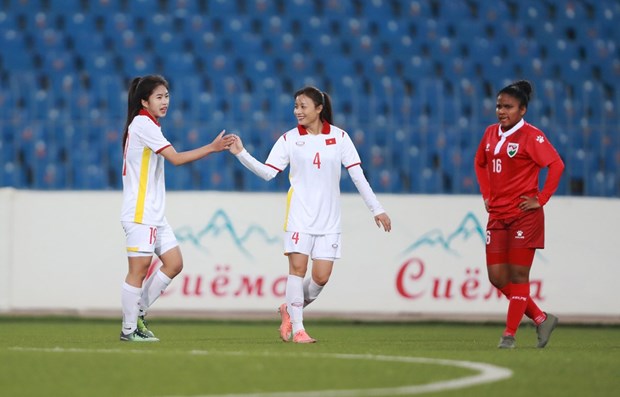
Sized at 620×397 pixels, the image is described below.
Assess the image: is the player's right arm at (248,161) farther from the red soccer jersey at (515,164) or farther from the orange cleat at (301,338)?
the red soccer jersey at (515,164)

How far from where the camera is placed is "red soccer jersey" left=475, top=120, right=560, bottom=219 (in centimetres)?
734

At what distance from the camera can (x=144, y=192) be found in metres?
7.74

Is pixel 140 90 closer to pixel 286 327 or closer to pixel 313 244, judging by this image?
pixel 313 244

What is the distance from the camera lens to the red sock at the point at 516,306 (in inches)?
290

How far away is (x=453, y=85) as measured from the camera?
50.8ft

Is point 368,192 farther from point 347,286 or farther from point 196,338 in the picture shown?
point 347,286

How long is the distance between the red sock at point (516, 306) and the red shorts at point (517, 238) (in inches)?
6.5

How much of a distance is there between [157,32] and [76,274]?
497 centimetres

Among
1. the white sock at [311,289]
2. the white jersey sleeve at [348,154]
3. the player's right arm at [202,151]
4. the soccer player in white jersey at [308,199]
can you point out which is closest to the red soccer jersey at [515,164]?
the soccer player in white jersey at [308,199]

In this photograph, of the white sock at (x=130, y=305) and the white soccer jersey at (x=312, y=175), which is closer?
the white sock at (x=130, y=305)

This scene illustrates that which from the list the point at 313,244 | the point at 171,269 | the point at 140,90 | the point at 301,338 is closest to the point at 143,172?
the point at 140,90

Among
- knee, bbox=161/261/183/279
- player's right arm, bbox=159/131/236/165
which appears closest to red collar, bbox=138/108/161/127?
player's right arm, bbox=159/131/236/165

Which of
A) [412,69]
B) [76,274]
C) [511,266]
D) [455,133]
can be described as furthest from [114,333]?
[412,69]

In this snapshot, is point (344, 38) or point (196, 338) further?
point (344, 38)
